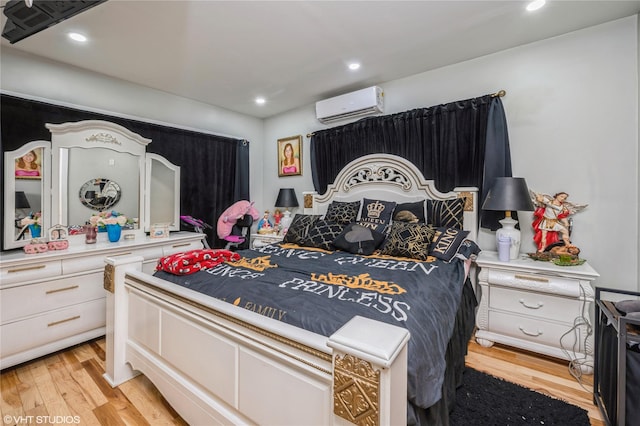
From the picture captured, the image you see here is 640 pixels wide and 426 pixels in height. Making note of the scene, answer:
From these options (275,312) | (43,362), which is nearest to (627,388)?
(275,312)

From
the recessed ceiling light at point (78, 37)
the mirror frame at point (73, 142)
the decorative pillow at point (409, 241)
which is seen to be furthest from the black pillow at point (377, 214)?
the recessed ceiling light at point (78, 37)

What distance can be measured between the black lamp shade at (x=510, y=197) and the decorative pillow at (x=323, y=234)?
4.24 feet

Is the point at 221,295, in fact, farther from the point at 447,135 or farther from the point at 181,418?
the point at 447,135

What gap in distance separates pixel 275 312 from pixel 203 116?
3295 mm

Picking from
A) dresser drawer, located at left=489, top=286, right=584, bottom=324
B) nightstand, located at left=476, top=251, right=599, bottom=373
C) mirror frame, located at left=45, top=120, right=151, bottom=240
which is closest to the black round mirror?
mirror frame, located at left=45, top=120, right=151, bottom=240

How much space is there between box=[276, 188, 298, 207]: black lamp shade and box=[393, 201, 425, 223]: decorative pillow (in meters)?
1.52

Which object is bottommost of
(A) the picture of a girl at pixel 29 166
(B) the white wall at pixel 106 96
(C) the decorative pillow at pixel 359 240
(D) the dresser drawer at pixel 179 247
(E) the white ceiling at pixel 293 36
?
(D) the dresser drawer at pixel 179 247

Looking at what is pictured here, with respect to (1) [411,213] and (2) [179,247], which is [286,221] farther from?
(1) [411,213]

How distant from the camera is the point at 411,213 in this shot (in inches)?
106

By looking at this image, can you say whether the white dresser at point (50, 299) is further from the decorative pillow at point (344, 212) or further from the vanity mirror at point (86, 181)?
the decorative pillow at point (344, 212)

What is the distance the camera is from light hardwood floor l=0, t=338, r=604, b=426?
157 cm

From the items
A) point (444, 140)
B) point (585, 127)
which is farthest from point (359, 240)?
point (585, 127)

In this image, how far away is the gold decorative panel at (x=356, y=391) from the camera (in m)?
0.75

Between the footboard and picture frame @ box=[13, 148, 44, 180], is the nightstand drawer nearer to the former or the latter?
the footboard
